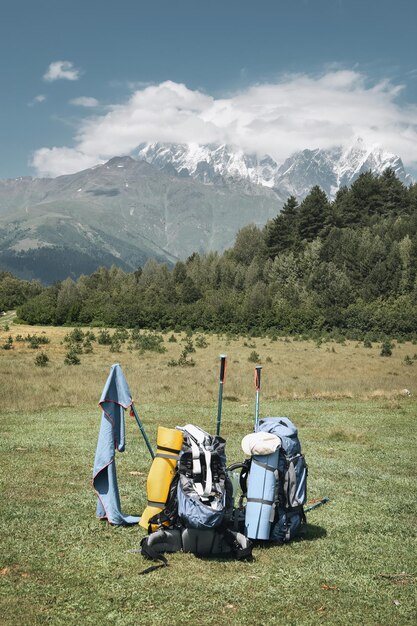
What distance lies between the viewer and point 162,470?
8.13 meters

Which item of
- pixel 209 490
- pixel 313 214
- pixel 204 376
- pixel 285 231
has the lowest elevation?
pixel 204 376

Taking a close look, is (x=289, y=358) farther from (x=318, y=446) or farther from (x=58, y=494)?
(x=58, y=494)

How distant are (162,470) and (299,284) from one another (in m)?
83.8

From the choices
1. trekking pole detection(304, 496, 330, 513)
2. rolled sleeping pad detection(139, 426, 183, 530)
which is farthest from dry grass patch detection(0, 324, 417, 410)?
rolled sleeping pad detection(139, 426, 183, 530)

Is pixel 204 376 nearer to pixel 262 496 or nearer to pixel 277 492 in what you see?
pixel 277 492

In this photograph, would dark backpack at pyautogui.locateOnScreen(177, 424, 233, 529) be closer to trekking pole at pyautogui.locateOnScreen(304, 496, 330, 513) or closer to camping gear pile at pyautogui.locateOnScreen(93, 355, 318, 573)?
camping gear pile at pyautogui.locateOnScreen(93, 355, 318, 573)

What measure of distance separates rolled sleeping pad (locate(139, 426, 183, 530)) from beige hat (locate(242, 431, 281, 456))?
949 mm

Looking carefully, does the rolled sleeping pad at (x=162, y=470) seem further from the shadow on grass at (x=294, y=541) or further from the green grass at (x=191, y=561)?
the shadow on grass at (x=294, y=541)

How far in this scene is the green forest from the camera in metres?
76.2

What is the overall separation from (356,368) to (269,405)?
1858 centimetres

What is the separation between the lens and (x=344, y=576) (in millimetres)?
7180

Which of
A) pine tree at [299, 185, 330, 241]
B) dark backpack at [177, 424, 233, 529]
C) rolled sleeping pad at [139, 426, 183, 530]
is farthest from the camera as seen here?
pine tree at [299, 185, 330, 241]

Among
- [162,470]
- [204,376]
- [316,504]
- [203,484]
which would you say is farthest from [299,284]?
[203,484]

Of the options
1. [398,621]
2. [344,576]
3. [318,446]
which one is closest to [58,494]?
[344,576]
